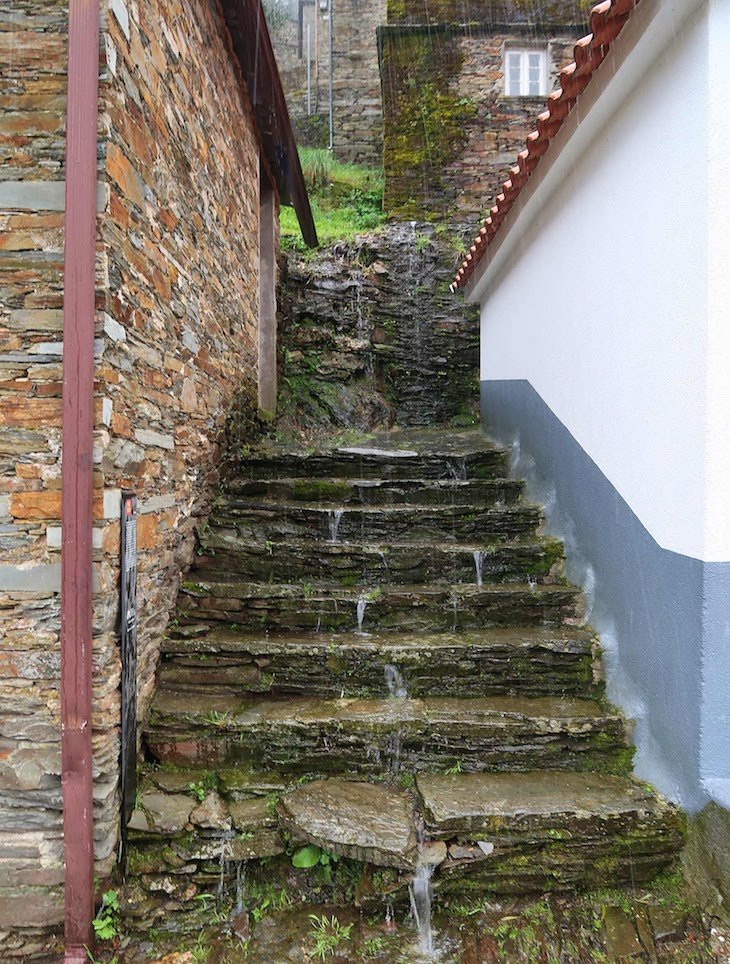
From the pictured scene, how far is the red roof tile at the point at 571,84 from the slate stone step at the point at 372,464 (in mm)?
1964

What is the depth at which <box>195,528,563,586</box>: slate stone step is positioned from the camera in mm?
3549

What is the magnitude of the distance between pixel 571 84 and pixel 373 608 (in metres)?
2.99

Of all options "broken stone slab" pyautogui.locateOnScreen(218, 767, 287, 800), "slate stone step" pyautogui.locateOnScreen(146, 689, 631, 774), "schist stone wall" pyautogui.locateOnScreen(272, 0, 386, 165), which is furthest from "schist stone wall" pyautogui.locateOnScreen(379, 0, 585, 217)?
"broken stone slab" pyautogui.locateOnScreen(218, 767, 287, 800)

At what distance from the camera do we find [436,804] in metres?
2.45

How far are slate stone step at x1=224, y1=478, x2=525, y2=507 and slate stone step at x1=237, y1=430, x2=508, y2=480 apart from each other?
260 millimetres

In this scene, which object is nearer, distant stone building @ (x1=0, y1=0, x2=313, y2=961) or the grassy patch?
distant stone building @ (x1=0, y1=0, x2=313, y2=961)

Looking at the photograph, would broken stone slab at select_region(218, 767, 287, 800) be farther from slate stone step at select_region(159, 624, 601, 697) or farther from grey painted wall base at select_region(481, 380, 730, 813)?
grey painted wall base at select_region(481, 380, 730, 813)

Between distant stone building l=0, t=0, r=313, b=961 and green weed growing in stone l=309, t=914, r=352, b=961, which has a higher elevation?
distant stone building l=0, t=0, r=313, b=961

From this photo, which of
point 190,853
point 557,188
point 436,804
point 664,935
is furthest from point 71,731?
point 557,188

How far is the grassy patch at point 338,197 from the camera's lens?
9.46 metres

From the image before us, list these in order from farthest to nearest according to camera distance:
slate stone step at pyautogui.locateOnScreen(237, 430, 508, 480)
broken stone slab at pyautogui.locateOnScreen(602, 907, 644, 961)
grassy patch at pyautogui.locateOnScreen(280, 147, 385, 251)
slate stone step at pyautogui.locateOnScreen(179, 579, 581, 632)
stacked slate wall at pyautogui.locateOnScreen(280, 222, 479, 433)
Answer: grassy patch at pyautogui.locateOnScreen(280, 147, 385, 251), stacked slate wall at pyautogui.locateOnScreen(280, 222, 479, 433), slate stone step at pyautogui.locateOnScreen(237, 430, 508, 480), slate stone step at pyautogui.locateOnScreen(179, 579, 581, 632), broken stone slab at pyautogui.locateOnScreen(602, 907, 644, 961)

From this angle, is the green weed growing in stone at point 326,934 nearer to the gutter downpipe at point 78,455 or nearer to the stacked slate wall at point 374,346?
the gutter downpipe at point 78,455

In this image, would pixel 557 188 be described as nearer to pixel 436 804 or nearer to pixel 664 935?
pixel 436 804

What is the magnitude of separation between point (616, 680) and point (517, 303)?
10.1 feet
